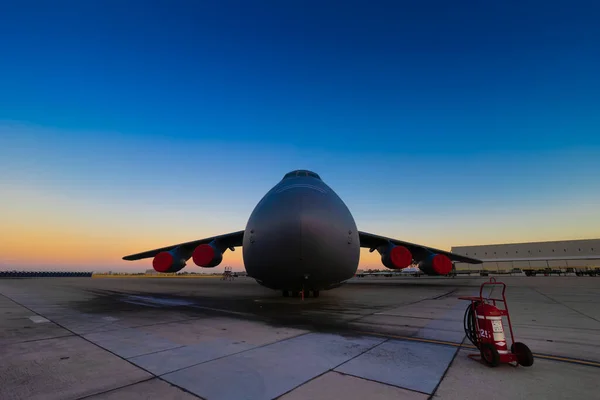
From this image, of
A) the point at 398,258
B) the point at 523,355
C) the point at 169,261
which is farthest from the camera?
the point at 169,261

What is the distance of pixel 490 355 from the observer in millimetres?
3258

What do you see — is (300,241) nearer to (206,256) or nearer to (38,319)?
(38,319)

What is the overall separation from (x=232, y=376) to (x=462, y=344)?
3.34 metres

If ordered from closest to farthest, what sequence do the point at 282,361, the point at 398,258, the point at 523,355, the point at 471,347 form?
the point at 523,355
the point at 282,361
the point at 471,347
the point at 398,258

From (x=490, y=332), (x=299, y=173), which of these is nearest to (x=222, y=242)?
(x=299, y=173)

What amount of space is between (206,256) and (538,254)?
81.0 metres

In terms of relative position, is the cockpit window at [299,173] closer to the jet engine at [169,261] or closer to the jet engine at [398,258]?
the jet engine at [398,258]

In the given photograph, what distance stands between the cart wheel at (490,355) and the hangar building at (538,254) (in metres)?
74.1

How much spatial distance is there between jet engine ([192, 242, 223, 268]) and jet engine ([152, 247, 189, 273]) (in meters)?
2.60

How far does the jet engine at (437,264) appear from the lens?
14672 mm

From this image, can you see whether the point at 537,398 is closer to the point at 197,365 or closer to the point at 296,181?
the point at 197,365

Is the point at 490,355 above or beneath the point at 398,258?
beneath

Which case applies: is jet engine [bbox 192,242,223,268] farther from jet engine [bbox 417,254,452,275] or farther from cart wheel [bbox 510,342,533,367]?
cart wheel [bbox 510,342,533,367]

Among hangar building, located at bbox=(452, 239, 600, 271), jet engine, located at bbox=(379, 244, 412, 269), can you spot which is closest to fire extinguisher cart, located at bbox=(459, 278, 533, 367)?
jet engine, located at bbox=(379, 244, 412, 269)
